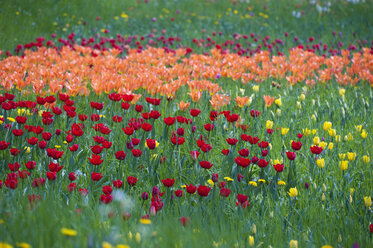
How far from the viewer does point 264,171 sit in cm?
279

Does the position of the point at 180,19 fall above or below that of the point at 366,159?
above

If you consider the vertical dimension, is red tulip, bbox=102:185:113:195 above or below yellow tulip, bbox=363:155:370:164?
below

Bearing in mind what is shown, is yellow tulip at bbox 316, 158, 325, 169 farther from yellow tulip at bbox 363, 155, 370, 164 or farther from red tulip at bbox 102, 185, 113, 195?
red tulip at bbox 102, 185, 113, 195

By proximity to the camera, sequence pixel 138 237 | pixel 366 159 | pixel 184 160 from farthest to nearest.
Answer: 1. pixel 184 160
2. pixel 366 159
3. pixel 138 237

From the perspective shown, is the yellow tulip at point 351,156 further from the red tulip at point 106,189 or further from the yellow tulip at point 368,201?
the red tulip at point 106,189

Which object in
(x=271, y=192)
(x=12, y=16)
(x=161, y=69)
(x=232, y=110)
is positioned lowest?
(x=271, y=192)

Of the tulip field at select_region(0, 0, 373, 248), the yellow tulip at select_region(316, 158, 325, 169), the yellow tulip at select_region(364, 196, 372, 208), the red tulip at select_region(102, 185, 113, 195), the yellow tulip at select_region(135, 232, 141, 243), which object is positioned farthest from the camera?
the yellow tulip at select_region(316, 158, 325, 169)

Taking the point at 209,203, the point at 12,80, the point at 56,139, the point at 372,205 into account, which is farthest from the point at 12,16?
the point at 372,205

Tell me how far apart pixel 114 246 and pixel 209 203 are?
0.90 meters

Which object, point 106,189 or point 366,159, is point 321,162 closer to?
point 366,159

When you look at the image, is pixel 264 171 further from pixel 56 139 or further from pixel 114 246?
pixel 56 139

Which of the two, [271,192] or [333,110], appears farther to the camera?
[333,110]

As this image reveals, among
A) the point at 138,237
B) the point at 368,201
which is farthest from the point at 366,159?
the point at 138,237

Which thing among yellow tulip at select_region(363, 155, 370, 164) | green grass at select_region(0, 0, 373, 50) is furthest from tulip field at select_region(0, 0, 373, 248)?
green grass at select_region(0, 0, 373, 50)
